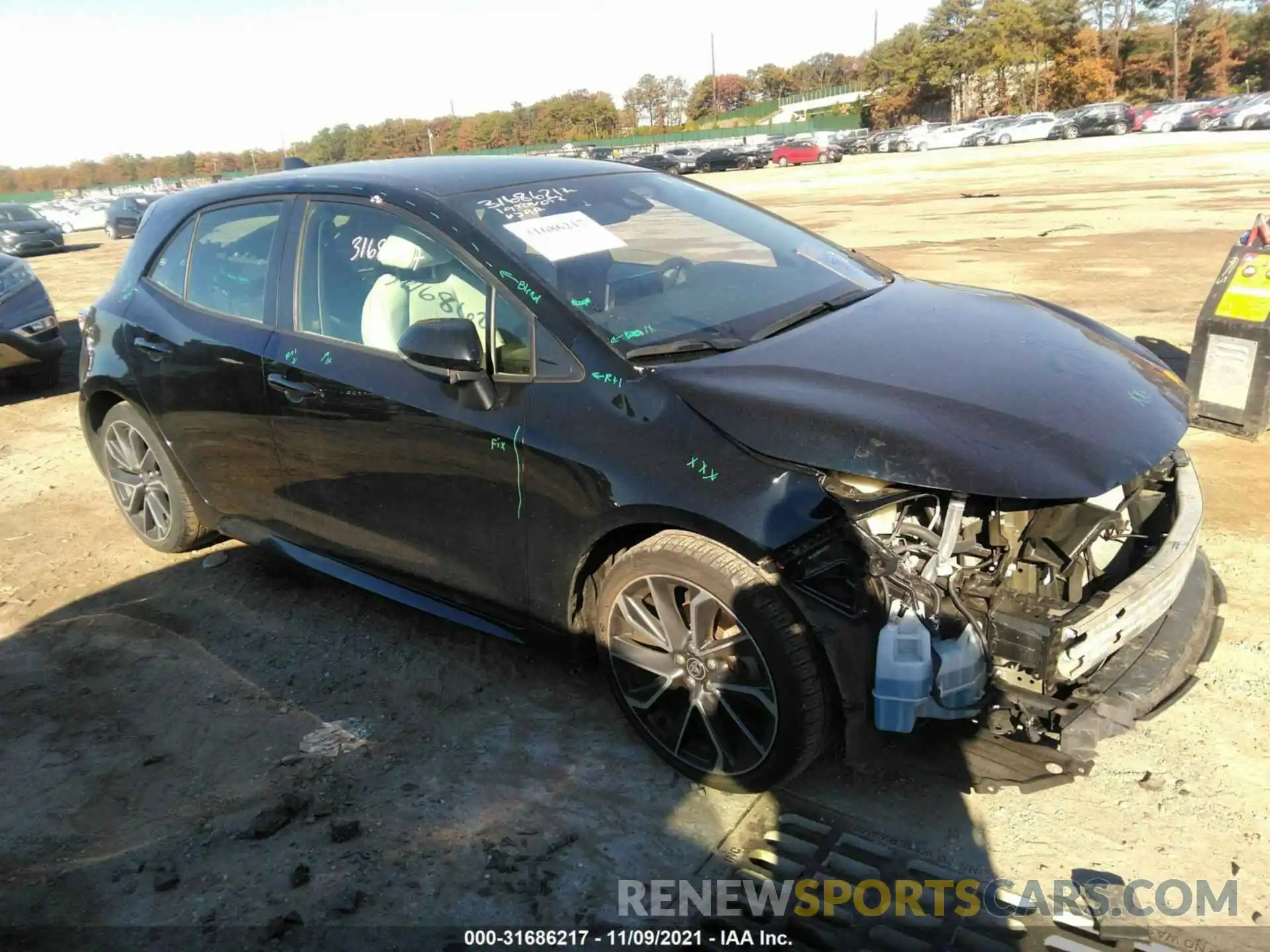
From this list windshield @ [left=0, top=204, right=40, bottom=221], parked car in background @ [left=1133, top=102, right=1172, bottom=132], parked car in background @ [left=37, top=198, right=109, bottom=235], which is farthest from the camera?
parked car in background @ [left=1133, top=102, right=1172, bottom=132]

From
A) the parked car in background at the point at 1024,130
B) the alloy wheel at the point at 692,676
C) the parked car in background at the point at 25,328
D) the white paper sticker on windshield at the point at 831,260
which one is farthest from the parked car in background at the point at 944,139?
the alloy wheel at the point at 692,676

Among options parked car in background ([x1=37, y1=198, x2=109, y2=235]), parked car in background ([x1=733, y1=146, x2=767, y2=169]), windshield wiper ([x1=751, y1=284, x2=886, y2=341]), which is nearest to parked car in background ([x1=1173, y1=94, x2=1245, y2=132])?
parked car in background ([x1=733, y1=146, x2=767, y2=169])

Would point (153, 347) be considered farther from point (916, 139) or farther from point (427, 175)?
point (916, 139)

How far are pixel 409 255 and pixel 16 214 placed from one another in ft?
94.5

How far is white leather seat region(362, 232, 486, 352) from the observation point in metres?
3.20

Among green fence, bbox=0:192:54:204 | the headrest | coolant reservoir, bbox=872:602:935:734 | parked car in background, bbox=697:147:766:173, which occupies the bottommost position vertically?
coolant reservoir, bbox=872:602:935:734

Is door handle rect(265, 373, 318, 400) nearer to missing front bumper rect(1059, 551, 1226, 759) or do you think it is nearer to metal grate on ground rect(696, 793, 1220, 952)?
metal grate on ground rect(696, 793, 1220, 952)

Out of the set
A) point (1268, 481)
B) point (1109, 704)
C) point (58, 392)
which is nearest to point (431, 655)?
point (1109, 704)

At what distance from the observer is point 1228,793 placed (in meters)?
2.81

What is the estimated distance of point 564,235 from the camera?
3350mm

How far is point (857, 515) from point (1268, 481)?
3.58 metres

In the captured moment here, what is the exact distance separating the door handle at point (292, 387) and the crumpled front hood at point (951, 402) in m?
1.50

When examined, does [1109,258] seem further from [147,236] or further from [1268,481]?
[147,236]

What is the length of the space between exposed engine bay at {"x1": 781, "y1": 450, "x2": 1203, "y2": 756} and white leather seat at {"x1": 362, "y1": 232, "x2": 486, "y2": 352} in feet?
4.45
